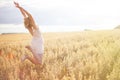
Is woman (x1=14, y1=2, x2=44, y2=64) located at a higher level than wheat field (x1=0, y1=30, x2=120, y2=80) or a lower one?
higher

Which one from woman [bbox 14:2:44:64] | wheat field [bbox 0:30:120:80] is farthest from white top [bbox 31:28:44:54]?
wheat field [bbox 0:30:120:80]

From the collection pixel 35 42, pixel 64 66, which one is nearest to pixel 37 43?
pixel 35 42

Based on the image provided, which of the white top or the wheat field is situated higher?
the white top

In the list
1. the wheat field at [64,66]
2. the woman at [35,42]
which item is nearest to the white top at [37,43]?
the woman at [35,42]

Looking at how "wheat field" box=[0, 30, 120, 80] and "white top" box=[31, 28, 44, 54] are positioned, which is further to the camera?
"white top" box=[31, 28, 44, 54]

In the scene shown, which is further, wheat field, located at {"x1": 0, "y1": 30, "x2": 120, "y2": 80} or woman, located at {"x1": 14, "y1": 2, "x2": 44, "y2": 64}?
woman, located at {"x1": 14, "y1": 2, "x2": 44, "y2": 64}

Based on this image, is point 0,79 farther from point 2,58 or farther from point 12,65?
point 2,58

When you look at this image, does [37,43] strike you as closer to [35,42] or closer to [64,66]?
[35,42]

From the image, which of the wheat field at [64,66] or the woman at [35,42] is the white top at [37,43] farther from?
the wheat field at [64,66]

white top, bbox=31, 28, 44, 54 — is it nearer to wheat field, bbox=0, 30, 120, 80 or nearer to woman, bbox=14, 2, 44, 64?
woman, bbox=14, 2, 44, 64

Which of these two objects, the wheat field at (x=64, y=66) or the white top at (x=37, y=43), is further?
the white top at (x=37, y=43)

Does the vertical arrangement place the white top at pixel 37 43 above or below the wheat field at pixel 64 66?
above

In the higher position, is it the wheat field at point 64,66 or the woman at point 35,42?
the woman at point 35,42

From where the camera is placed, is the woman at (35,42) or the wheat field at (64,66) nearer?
the wheat field at (64,66)
